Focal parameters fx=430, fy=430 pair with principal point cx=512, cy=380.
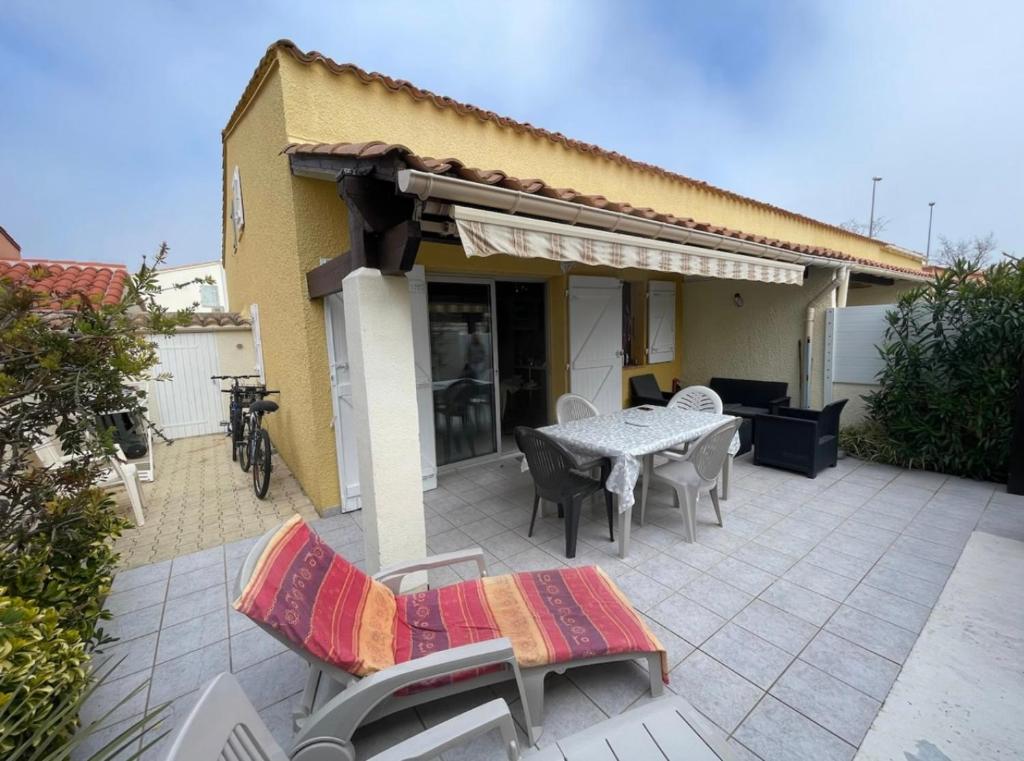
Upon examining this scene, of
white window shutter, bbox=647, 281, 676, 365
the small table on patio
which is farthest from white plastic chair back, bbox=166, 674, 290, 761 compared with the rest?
white window shutter, bbox=647, 281, 676, 365

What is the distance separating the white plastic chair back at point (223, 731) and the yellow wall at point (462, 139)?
507 cm

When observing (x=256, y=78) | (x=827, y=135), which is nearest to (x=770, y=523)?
(x=256, y=78)

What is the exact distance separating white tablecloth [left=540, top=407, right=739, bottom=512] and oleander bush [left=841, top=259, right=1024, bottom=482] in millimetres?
3283

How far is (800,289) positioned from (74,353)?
9762 millimetres

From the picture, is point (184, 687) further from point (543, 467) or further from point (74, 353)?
point (543, 467)

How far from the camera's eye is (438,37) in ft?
25.8

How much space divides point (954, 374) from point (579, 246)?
6.18m

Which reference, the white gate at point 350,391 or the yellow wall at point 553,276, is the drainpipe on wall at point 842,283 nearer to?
the yellow wall at point 553,276

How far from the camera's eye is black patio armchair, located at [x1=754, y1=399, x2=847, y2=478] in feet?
20.1

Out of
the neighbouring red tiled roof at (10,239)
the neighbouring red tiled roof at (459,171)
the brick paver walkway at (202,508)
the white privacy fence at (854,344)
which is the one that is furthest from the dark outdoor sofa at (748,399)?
the neighbouring red tiled roof at (10,239)

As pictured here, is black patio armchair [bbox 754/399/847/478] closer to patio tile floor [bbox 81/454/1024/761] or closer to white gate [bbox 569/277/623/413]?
patio tile floor [bbox 81/454/1024/761]

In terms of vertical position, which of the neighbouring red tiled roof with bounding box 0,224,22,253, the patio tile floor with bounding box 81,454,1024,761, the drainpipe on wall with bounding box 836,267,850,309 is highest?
the neighbouring red tiled roof with bounding box 0,224,22,253

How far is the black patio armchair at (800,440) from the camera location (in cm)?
612

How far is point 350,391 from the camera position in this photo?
5465mm
